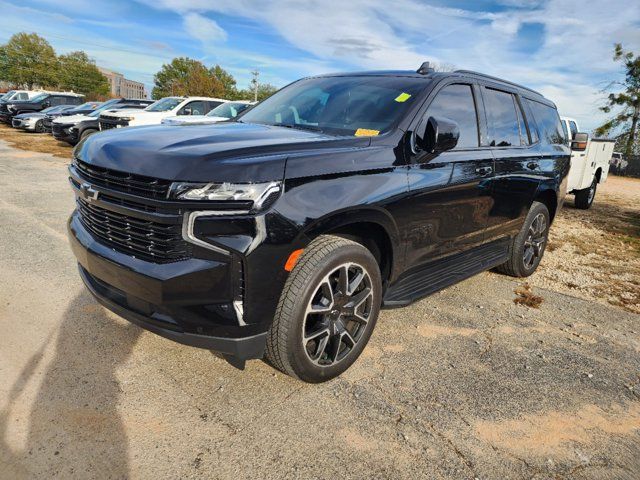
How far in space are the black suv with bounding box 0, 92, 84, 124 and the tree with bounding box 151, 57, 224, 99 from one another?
44.4m

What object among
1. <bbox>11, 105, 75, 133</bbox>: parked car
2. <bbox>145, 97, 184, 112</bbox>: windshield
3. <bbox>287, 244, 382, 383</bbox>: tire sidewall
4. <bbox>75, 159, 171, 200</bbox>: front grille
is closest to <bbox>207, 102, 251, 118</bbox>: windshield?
<bbox>145, 97, 184, 112</bbox>: windshield

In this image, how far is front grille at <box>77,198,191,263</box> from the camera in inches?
86.9

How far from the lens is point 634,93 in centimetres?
3025

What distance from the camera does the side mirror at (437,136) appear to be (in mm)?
2898

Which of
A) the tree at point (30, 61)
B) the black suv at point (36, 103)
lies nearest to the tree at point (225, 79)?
the tree at point (30, 61)

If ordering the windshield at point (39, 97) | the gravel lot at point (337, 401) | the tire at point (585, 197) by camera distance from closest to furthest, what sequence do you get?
the gravel lot at point (337, 401)
the tire at point (585, 197)
the windshield at point (39, 97)

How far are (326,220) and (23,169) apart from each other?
10.6 meters

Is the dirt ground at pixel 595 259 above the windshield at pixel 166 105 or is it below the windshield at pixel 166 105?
below

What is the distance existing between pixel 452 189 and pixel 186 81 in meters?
80.5

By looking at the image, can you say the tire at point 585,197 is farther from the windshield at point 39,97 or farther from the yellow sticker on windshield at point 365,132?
the windshield at point 39,97

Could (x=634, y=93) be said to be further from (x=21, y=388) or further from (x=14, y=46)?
(x=14, y=46)

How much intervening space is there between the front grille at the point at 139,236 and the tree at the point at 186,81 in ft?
232

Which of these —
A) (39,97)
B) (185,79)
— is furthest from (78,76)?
(39,97)

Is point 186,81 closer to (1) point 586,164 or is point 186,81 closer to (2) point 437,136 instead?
(1) point 586,164
